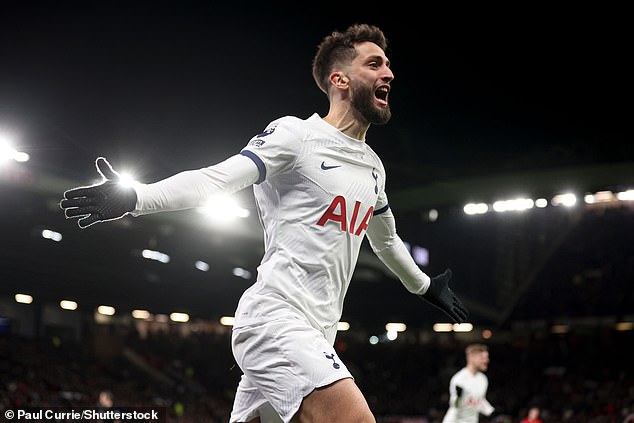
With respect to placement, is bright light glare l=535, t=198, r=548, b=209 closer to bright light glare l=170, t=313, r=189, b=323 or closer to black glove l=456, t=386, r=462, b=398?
black glove l=456, t=386, r=462, b=398

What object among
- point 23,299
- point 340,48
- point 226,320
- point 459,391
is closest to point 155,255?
point 23,299

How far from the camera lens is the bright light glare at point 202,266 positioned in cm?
3244

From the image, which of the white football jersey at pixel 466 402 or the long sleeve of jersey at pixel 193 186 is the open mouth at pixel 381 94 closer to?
the long sleeve of jersey at pixel 193 186

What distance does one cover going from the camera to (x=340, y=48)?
3.82 m

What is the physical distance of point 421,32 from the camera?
18.4 meters

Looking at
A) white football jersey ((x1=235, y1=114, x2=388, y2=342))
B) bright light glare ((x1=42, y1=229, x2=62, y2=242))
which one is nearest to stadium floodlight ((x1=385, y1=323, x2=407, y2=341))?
A: bright light glare ((x1=42, y1=229, x2=62, y2=242))

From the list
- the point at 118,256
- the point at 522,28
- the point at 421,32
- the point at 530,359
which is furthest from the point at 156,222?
the point at 530,359

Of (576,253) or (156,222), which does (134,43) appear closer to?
(156,222)

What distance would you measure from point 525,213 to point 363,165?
2889 centimetres

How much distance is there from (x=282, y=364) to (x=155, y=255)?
27.7 m

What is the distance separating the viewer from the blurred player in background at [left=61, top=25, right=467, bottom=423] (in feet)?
9.95

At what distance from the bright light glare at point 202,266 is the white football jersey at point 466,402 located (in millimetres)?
21055

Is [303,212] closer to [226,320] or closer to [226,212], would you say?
[226,212]

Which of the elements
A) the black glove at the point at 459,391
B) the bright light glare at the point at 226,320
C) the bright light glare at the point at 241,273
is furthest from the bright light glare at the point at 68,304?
the black glove at the point at 459,391
